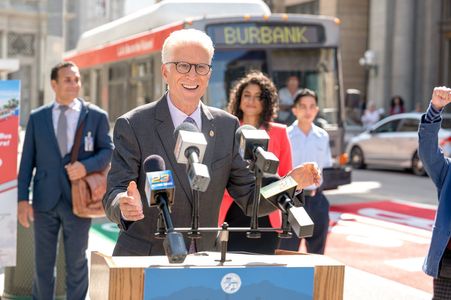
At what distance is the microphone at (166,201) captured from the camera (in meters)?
2.50

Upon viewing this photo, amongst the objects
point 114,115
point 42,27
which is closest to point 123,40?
point 114,115

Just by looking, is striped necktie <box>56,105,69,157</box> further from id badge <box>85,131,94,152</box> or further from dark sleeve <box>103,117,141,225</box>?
dark sleeve <box>103,117,141,225</box>

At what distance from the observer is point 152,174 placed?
2553 millimetres

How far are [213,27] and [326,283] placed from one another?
9.97 metres

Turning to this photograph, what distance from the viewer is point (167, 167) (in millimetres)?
3338

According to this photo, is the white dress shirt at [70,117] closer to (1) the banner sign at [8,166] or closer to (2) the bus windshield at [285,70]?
(1) the banner sign at [8,166]

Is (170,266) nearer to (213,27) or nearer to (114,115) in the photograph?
(213,27)

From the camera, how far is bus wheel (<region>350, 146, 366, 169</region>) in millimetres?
23009

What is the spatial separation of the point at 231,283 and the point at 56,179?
3394 mm

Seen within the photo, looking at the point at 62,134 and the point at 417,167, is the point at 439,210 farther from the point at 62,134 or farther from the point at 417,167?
the point at 417,167

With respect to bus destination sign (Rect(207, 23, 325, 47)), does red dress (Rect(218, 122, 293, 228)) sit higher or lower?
lower

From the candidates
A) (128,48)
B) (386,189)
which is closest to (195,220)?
(128,48)

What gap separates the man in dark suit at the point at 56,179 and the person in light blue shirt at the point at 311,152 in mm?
2015

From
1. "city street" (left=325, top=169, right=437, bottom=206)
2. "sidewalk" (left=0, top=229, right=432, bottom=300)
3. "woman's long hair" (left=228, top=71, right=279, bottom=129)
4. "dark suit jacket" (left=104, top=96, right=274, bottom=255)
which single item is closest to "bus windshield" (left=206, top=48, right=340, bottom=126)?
"city street" (left=325, top=169, right=437, bottom=206)
